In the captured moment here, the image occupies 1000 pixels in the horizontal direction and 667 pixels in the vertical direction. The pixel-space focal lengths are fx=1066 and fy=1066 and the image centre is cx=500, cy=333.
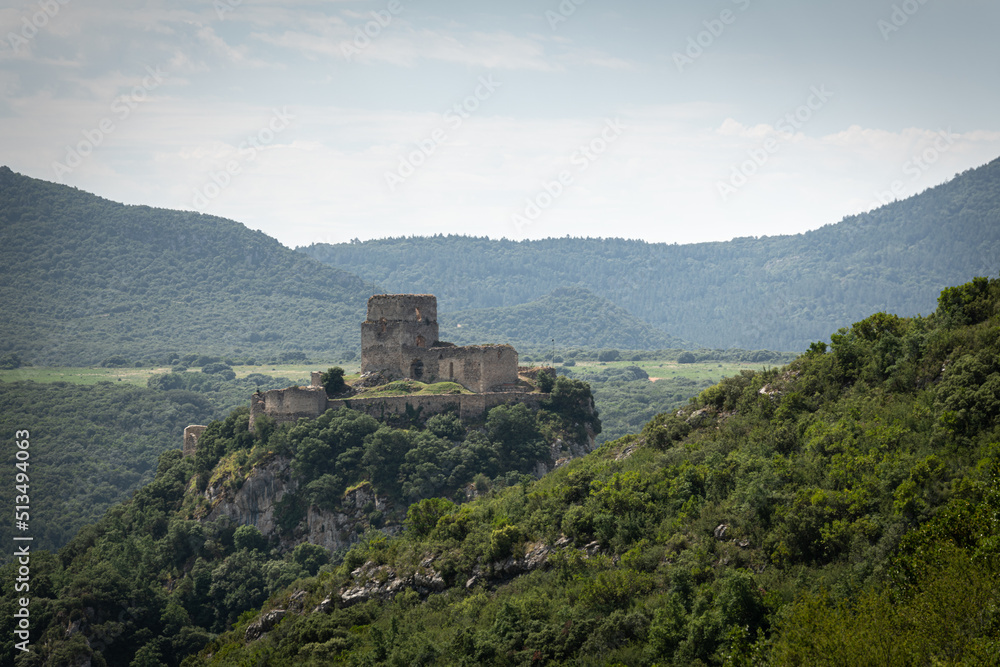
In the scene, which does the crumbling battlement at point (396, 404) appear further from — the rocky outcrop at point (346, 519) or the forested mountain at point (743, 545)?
the forested mountain at point (743, 545)

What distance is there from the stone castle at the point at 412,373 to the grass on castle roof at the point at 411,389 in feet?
2.01

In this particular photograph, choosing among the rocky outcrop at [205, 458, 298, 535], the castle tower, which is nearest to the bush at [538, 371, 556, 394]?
the castle tower

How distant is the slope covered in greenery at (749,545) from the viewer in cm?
2094

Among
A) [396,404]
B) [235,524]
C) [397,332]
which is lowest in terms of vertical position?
[235,524]

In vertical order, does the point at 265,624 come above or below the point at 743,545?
below

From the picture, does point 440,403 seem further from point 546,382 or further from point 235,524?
point 235,524

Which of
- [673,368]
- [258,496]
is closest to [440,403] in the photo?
[258,496]

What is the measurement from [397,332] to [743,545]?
3926 cm

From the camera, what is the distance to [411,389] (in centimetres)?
6134

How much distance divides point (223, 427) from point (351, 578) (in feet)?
96.3

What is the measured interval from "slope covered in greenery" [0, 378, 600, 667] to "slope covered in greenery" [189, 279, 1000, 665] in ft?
47.1

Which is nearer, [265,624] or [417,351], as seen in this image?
[265,624]

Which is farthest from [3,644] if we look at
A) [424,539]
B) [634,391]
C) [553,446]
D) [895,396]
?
[634,391]

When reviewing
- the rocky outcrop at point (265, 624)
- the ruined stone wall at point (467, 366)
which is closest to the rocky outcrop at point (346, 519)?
the ruined stone wall at point (467, 366)
